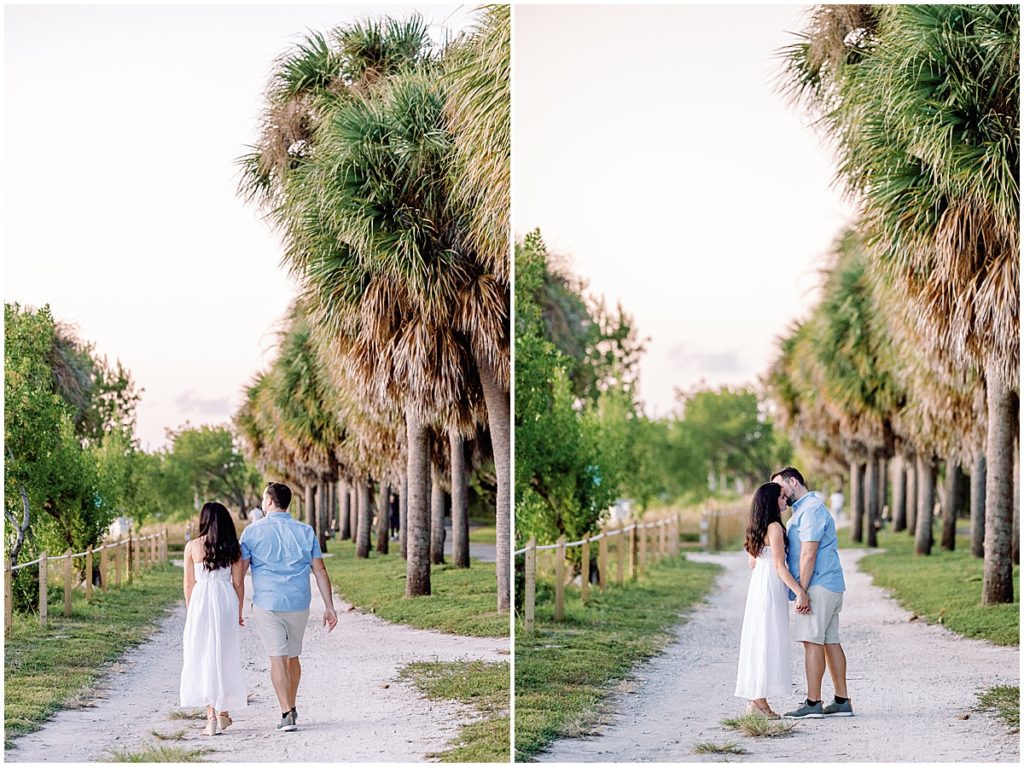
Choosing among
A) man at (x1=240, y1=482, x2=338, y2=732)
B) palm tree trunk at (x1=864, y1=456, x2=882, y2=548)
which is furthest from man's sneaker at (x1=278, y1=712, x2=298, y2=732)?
palm tree trunk at (x1=864, y1=456, x2=882, y2=548)

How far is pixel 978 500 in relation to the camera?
45.9ft

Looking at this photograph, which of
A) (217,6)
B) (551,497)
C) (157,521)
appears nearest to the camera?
(157,521)

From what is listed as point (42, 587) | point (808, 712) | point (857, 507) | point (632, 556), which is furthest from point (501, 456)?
point (857, 507)

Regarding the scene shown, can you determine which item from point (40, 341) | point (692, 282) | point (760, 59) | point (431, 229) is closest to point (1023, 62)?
point (760, 59)

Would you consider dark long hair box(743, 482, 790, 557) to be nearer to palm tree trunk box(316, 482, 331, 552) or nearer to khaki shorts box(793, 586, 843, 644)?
khaki shorts box(793, 586, 843, 644)

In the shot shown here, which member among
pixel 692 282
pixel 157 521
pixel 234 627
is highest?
pixel 692 282

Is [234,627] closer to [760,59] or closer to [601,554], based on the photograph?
[601,554]

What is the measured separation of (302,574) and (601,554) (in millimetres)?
2967

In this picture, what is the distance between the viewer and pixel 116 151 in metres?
6.96

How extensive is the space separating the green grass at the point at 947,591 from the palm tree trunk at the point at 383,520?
158 inches

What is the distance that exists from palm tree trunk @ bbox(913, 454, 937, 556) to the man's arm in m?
10.7

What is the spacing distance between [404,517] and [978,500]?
30.9ft

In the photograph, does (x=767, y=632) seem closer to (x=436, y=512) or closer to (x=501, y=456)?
(x=501, y=456)

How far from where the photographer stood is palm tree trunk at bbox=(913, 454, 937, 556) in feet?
49.2
